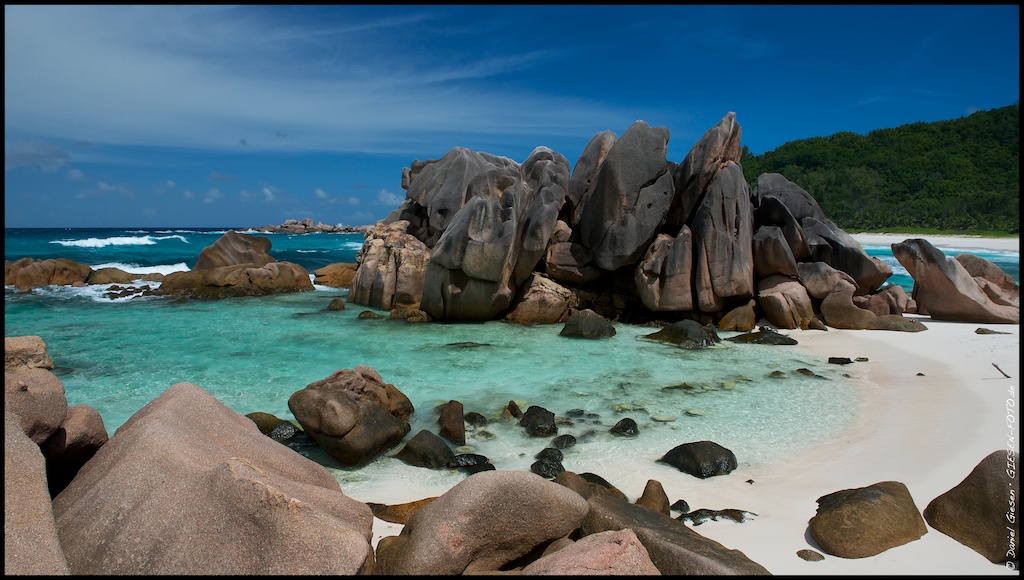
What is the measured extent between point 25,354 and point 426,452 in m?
4.64

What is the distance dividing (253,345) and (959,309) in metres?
21.3

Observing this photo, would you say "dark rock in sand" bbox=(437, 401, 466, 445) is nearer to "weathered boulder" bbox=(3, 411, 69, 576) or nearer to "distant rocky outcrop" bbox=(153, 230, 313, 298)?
"weathered boulder" bbox=(3, 411, 69, 576)

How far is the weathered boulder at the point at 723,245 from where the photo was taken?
723 inches

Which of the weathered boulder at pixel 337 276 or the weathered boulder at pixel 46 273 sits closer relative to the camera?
the weathered boulder at pixel 46 273

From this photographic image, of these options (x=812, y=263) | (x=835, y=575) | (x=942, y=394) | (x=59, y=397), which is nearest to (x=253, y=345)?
(x=59, y=397)

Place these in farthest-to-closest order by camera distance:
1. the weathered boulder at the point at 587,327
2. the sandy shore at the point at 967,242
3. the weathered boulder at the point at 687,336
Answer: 1. the sandy shore at the point at 967,242
2. the weathered boulder at the point at 587,327
3. the weathered boulder at the point at 687,336

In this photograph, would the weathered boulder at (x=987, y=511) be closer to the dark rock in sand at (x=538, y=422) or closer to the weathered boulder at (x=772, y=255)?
the dark rock in sand at (x=538, y=422)

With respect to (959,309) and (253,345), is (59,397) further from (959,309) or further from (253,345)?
(959,309)

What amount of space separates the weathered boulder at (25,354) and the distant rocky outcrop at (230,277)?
21770 millimetres

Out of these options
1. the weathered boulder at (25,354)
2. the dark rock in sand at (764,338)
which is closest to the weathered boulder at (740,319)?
the dark rock in sand at (764,338)

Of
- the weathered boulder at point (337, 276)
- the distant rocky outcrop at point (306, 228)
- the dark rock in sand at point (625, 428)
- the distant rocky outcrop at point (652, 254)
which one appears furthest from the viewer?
the distant rocky outcrop at point (306, 228)

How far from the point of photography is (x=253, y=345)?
15992 millimetres

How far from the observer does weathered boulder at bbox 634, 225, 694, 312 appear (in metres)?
18.9

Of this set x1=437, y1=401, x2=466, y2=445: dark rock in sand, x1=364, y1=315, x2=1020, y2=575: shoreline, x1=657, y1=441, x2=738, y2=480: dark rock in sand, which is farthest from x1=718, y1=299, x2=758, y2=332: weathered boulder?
x1=437, y1=401, x2=466, y2=445: dark rock in sand
